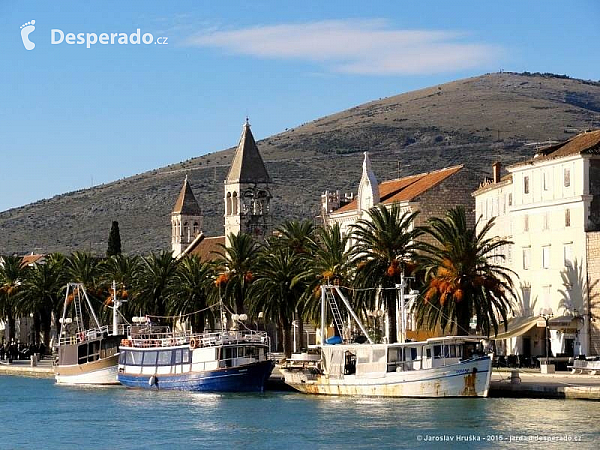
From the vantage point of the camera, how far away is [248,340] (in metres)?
87.7

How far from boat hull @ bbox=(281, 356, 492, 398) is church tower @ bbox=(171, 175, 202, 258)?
256 ft

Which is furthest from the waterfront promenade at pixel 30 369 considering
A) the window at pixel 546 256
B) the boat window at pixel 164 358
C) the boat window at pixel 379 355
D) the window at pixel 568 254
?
the window at pixel 568 254

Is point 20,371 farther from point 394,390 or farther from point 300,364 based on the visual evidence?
point 394,390

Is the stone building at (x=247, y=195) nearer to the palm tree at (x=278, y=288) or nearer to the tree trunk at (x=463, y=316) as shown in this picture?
the palm tree at (x=278, y=288)

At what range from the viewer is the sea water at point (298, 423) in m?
57.6

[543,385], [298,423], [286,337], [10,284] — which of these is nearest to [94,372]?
[286,337]

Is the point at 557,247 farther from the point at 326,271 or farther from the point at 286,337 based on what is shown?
the point at 286,337

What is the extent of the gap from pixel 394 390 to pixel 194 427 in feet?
46.5

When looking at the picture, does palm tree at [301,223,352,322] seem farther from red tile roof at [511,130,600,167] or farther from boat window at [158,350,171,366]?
red tile roof at [511,130,600,167]

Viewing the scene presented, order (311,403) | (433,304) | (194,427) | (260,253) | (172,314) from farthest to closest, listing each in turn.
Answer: (172,314) < (260,253) < (433,304) < (311,403) < (194,427)

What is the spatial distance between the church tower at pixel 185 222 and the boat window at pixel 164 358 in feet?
208

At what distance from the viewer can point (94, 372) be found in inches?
3947

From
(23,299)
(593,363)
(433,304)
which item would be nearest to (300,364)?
(433,304)

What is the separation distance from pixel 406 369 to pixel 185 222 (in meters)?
83.3
